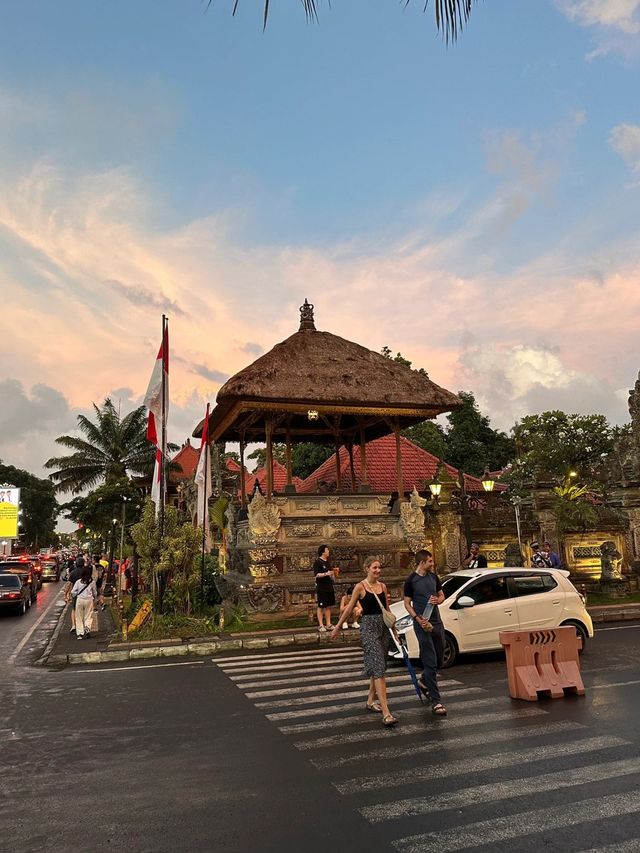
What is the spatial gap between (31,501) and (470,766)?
79954 millimetres

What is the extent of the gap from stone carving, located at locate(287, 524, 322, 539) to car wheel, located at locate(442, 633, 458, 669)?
832 centimetres

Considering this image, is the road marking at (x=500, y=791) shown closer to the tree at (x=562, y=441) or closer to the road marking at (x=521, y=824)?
the road marking at (x=521, y=824)

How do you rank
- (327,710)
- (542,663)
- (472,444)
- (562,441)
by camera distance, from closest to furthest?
1. (327,710)
2. (542,663)
3. (562,441)
4. (472,444)

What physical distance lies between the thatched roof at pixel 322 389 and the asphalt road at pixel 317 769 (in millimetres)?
9871

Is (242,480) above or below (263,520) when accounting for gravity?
above

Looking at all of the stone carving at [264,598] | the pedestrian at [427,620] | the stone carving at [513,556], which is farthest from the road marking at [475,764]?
the stone carving at [513,556]

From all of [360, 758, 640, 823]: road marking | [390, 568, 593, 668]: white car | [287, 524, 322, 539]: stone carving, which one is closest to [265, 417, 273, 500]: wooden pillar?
[287, 524, 322, 539]: stone carving

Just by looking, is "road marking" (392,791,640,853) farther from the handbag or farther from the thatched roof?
the thatched roof

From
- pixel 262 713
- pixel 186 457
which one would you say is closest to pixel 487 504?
pixel 262 713

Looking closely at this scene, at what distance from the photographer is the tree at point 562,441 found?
3634 cm

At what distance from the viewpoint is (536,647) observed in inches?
327

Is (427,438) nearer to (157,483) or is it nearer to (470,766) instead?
(157,483)

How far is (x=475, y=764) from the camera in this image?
566cm

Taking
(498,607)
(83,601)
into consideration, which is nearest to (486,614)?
(498,607)
